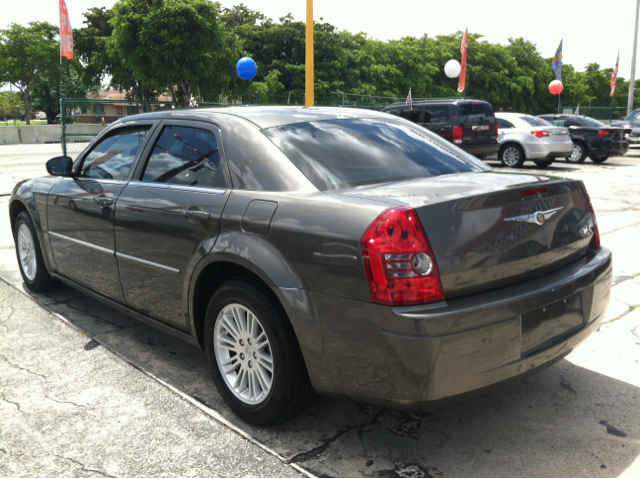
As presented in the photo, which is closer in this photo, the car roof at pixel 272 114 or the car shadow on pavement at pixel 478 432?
the car shadow on pavement at pixel 478 432

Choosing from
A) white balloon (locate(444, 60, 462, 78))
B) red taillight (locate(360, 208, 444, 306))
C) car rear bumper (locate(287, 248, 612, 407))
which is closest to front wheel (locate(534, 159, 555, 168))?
white balloon (locate(444, 60, 462, 78))

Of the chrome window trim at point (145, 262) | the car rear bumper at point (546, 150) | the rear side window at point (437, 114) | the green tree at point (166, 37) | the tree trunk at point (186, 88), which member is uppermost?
the green tree at point (166, 37)

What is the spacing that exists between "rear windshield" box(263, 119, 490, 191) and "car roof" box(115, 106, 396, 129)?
0.24 feet

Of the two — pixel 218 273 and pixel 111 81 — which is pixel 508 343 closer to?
pixel 218 273

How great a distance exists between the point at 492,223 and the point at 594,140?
58.4ft

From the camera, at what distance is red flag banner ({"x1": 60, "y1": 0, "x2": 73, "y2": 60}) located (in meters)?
18.4

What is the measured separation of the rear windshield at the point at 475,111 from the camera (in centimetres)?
1523

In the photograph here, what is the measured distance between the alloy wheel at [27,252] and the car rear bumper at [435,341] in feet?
11.4

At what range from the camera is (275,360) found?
2.77m

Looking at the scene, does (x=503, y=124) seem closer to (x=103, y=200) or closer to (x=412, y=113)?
(x=412, y=113)

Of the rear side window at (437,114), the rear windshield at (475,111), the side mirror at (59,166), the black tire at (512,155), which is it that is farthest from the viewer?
the black tire at (512,155)

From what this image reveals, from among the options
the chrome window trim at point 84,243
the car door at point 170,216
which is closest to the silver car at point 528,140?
the chrome window trim at point 84,243

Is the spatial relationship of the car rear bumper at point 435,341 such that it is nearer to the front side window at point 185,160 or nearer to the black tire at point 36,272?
the front side window at point 185,160

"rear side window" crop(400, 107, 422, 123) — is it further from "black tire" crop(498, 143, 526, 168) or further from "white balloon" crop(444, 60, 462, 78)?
"white balloon" crop(444, 60, 462, 78)
